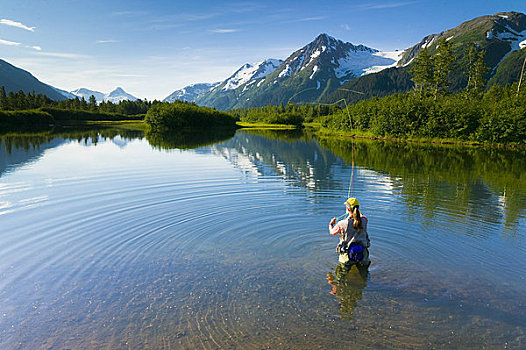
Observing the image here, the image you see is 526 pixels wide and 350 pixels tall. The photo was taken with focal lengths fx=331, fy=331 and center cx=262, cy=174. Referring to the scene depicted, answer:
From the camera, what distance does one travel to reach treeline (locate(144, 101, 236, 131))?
143 metres

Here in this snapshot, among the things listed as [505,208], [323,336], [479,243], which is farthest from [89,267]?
[505,208]

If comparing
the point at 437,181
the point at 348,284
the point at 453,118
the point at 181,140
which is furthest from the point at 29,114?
the point at 348,284

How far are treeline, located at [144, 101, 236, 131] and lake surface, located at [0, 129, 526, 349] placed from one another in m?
124

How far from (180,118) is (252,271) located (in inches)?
5688

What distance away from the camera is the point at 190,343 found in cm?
762

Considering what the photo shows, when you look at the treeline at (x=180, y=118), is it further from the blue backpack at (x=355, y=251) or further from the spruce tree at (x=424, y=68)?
the blue backpack at (x=355, y=251)

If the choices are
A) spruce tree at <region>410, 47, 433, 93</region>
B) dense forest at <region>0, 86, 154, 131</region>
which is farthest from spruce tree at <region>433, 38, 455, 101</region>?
dense forest at <region>0, 86, 154, 131</region>

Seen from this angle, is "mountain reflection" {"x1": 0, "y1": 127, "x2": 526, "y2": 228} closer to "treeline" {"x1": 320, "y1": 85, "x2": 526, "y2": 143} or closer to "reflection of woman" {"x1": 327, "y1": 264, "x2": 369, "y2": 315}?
"reflection of woman" {"x1": 327, "y1": 264, "x2": 369, "y2": 315}

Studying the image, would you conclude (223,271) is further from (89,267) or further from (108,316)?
(89,267)

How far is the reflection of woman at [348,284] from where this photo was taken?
9.29m

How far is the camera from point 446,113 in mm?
73688

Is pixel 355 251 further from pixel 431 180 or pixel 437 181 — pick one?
pixel 431 180

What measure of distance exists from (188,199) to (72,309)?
1318 cm

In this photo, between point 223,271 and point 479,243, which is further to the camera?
point 479,243
